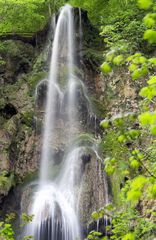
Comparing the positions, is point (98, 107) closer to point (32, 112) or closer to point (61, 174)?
point (32, 112)

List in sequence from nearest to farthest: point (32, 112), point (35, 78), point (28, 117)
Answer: point (28, 117), point (32, 112), point (35, 78)

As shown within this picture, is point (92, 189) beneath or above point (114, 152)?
beneath

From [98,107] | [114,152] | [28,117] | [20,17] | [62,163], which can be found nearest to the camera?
[114,152]

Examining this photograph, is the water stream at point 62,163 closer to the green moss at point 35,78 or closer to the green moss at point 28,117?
the green moss at point 35,78

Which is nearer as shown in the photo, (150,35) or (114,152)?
(150,35)

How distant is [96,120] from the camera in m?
13.4

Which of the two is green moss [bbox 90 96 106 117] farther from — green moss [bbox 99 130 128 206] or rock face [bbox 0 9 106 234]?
green moss [bbox 99 130 128 206]

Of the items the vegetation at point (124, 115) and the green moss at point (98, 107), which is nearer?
the vegetation at point (124, 115)

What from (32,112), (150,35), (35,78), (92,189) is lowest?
(150,35)

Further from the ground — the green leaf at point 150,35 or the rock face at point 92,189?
the rock face at point 92,189

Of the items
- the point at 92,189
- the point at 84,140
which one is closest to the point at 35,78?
the point at 84,140

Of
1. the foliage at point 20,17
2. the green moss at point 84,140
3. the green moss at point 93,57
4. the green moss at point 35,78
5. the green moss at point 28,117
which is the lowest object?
the green moss at point 84,140

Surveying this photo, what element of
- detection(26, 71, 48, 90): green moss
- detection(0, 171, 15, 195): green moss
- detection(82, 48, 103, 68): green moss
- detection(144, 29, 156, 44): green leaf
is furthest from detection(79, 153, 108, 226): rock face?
detection(144, 29, 156, 44): green leaf

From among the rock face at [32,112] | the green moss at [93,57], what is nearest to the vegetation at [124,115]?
the rock face at [32,112]
